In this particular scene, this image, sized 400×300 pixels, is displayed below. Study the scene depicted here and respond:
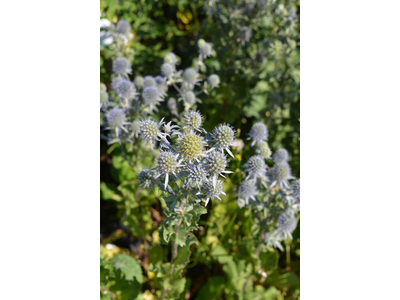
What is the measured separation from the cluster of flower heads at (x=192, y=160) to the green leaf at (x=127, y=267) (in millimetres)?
995

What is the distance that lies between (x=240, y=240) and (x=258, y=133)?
87 centimetres

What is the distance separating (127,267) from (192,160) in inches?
50.8

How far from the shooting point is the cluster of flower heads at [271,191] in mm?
2168

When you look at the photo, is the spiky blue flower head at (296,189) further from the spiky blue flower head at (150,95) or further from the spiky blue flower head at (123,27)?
the spiky blue flower head at (123,27)

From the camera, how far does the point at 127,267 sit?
2.46 meters

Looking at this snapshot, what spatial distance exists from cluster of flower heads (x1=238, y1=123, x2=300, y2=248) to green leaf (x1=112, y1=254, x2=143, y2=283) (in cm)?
86

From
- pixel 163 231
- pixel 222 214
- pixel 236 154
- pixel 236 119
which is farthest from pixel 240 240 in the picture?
pixel 236 119

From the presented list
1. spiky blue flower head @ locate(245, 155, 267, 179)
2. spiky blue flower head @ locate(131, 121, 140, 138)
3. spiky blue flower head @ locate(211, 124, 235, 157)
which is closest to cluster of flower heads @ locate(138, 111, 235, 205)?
spiky blue flower head @ locate(211, 124, 235, 157)

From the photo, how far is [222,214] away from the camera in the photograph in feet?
9.11

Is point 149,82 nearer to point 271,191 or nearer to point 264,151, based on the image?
point 264,151

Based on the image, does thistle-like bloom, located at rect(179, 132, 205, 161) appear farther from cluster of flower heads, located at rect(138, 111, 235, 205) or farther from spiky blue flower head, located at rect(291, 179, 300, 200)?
spiky blue flower head, located at rect(291, 179, 300, 200)

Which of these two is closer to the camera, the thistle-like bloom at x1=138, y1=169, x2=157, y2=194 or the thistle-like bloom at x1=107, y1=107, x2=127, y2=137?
the thistle-like bloom at x1=138, y1=169, x2=157, y2=194

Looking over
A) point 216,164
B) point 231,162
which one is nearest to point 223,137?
point 216,164

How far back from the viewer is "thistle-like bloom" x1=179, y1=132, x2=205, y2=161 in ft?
4.80
